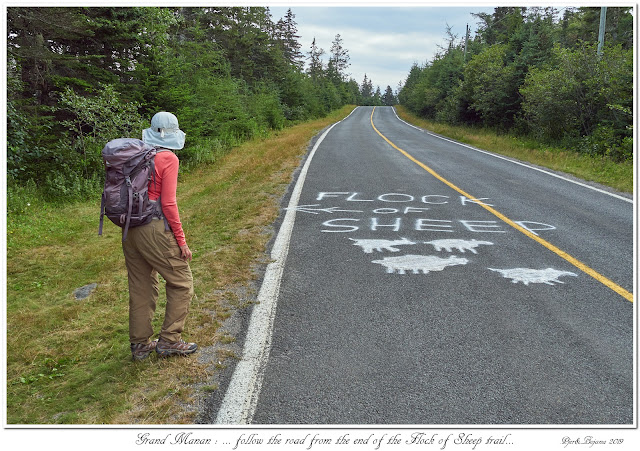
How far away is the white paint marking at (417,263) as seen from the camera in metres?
4.97

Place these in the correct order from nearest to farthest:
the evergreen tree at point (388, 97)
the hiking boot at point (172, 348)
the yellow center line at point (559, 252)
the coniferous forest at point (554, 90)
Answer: the hiking boot at point (172, 348)
the yellow center line at point (559, 252)
the coniferous forest at point (554, 90)
the evergreen tree at point (388, 97)

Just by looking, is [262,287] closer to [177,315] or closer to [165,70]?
[177,315]

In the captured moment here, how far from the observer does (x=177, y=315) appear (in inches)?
134

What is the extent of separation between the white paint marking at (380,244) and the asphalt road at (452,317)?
0.08 feet

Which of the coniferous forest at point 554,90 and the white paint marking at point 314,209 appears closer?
the white paint marking at point 314,209

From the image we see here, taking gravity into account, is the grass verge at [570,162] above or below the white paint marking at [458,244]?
above

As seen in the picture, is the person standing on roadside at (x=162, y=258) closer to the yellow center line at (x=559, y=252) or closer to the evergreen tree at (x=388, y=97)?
the yellow center line at (x=559, y=252)

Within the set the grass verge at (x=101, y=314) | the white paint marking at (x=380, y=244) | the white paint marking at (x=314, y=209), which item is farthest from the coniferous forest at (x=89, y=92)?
the white paint marking at (x=380, y=244)

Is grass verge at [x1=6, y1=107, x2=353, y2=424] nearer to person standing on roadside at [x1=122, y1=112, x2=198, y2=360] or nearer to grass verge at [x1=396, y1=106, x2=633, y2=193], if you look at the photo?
person standing on roadside at [x1=122, y1=112, x2=198, y2=360]

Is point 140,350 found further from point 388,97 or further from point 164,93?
point 388,97

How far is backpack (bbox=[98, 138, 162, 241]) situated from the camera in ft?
9.89

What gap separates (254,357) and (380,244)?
2964 millimetres

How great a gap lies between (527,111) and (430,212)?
50.0 feet

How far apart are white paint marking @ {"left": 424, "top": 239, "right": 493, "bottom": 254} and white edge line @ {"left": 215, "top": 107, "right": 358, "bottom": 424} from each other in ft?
6.30
